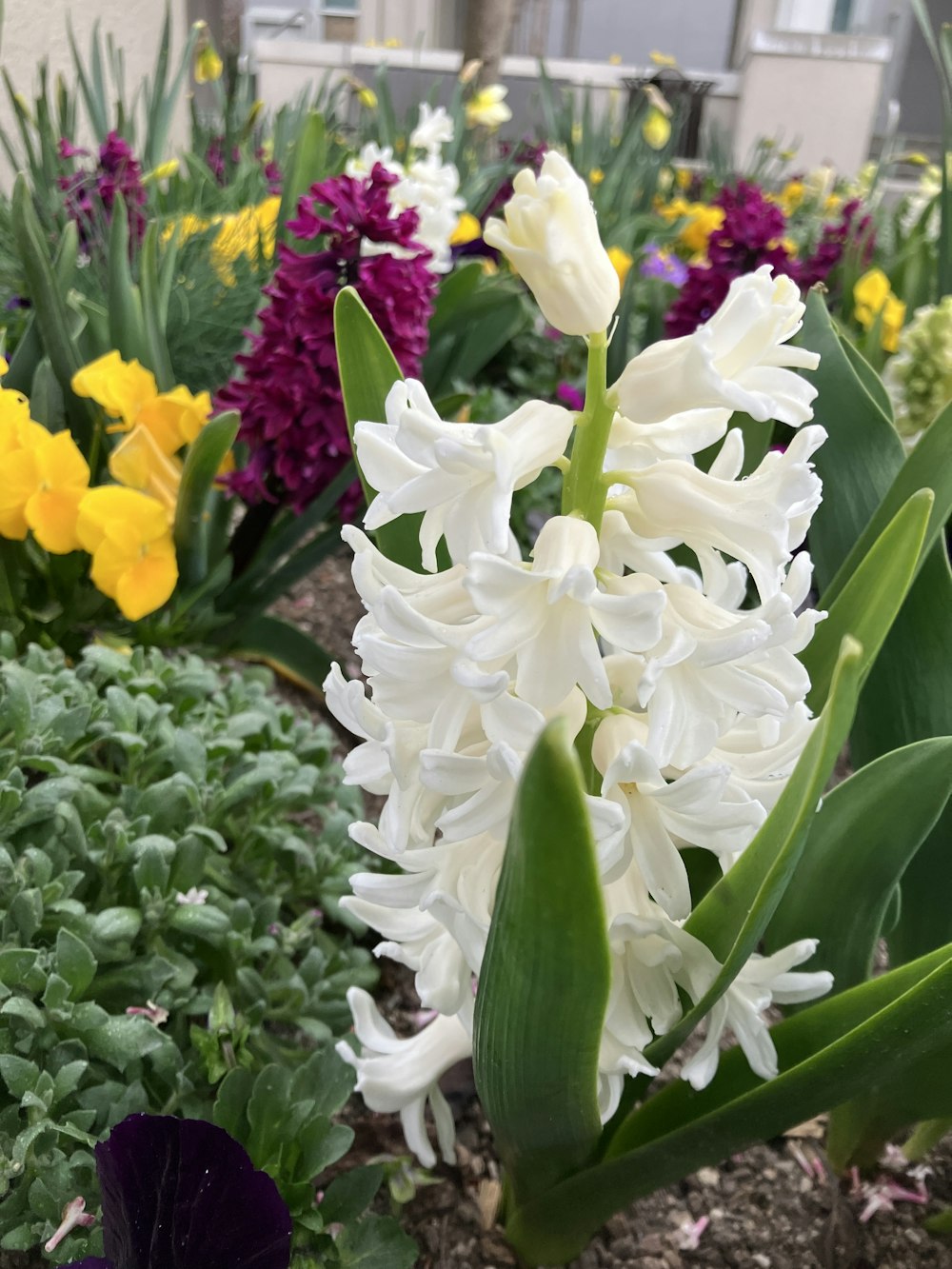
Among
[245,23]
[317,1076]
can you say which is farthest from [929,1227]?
[245,23]

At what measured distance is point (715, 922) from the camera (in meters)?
0.50

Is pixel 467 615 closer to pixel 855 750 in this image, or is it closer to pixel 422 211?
pixel 855 750

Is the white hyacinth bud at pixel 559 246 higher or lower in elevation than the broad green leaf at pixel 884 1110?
higher

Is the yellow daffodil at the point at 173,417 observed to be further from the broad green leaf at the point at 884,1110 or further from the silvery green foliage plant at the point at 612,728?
the broad green leaf at the point at 884,1110

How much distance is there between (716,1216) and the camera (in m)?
0.78

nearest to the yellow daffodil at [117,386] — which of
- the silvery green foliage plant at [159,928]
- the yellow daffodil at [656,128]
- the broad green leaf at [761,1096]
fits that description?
the silvery green foliage plant at [159,928]

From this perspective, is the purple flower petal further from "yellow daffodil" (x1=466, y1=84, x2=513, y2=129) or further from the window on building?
the window on building

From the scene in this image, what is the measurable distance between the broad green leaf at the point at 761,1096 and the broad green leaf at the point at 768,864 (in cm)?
5

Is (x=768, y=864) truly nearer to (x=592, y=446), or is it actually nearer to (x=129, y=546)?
(x=592, y=446)

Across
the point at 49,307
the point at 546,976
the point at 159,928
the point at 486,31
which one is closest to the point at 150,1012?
the point at 159,928

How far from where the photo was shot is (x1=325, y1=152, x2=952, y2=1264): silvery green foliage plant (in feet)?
1.34

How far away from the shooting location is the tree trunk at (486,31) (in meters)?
4.64

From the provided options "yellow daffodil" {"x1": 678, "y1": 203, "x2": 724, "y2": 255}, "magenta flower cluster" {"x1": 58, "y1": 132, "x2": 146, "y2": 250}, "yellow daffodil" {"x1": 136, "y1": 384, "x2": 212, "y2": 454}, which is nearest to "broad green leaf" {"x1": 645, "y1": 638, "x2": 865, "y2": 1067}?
"yellow daffodil" {"x1": 136, "y1": 384, "x2": 212, "y2": 454}

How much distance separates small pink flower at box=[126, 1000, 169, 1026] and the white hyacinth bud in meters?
0.52
